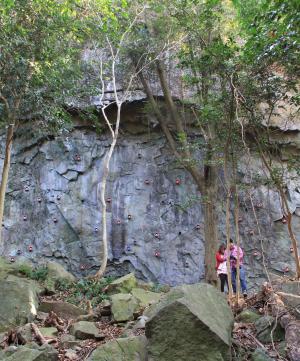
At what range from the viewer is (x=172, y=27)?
1178 cm

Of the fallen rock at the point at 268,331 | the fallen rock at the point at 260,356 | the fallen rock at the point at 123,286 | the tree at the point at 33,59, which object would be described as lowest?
the fallen rock at the point at 260,356

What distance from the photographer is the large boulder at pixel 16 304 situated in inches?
228

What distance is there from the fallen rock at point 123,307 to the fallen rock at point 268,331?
226 cm

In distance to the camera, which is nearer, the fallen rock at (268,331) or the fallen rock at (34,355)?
the fallen rock at (34,355)

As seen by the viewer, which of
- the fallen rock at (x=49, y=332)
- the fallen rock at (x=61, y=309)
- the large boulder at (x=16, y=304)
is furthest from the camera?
the fallen rock at (x=61, y=309)

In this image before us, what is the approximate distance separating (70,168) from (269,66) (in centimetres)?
879

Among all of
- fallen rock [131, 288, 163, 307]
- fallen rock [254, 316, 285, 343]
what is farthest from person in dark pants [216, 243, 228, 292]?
fallen rock [254, 316, 285, 343]

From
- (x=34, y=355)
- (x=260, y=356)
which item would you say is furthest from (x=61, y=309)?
(x=260, y=356)

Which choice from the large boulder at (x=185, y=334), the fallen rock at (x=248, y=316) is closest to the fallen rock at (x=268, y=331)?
the fallen rock at (x=248, y=316)

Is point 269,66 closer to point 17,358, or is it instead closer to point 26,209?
point 17,358

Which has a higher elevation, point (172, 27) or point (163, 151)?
point (172, 27)

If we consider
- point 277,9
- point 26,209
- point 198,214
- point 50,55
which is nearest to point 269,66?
point 277,9

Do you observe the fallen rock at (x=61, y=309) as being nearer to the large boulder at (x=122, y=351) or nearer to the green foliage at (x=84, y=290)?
the green foliage at (x=84, y=290)

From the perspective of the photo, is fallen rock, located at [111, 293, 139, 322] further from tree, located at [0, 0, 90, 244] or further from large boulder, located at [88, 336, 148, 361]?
tree, located at [0, 0, 90, 244]
